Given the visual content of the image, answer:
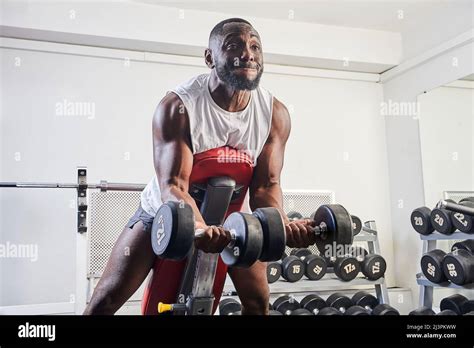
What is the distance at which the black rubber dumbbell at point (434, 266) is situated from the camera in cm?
249

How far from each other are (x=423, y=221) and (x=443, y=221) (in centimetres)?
16

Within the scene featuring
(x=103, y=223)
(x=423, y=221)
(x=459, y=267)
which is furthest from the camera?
(x=423, y=221)

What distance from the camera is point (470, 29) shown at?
2.70 m

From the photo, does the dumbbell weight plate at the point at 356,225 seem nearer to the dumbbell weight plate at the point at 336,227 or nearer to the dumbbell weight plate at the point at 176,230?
the dumbbell weight plate at the point at 336,227

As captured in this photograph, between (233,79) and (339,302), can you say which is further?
(339,302)

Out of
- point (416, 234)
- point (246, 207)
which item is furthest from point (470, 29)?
point (246, 207)

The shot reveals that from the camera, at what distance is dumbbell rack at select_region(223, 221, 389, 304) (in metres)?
2.65

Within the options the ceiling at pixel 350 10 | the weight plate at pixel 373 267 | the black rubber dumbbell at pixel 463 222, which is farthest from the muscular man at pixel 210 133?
the weight plate at pixel 373 267

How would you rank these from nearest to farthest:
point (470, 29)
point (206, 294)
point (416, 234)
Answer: point (206, 294), point (470, 29), point (416, 234)

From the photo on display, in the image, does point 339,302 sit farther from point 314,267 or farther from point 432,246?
point 432,246

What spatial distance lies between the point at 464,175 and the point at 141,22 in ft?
7.09

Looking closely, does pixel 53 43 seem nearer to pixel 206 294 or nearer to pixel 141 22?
pixel 141 22

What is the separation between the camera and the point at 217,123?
1.30 metres

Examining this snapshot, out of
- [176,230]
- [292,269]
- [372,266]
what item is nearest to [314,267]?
[292,269]
